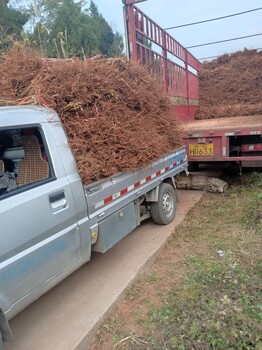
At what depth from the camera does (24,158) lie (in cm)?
281

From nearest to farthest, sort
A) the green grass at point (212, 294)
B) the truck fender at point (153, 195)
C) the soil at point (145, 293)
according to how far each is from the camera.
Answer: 1. the green grass at point (212, 294)
2. the soil at point (145, 293)
3. the truck fender at point (153, 195)

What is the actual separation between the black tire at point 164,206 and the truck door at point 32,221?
1938mm

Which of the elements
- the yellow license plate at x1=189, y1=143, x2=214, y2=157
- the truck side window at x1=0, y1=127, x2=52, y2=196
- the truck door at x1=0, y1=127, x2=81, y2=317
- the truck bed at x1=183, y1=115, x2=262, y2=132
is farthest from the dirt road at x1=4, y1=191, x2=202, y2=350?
the truck bed at x1=183, y1=115, x2=262, y2=132

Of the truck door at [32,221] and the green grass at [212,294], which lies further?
the green grass at [212,294]

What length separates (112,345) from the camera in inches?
99.9

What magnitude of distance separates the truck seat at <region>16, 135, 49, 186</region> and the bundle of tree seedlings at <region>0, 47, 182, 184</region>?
13.1 inches

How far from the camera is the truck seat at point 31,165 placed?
2.69 meters

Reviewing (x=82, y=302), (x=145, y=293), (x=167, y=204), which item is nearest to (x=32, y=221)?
(x=82, y=302)

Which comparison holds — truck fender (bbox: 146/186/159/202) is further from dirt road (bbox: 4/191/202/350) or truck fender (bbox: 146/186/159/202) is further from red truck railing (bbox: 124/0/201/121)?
red truck railing (bbox: 124/0/201/121)

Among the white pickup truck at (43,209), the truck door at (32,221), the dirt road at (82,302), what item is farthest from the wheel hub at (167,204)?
the truck door at (32,221)

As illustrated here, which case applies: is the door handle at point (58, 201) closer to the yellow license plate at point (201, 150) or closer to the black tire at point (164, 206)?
the black tire at point (164, 206)

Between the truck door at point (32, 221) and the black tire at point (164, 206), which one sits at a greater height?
the truck door at point (32, 221)

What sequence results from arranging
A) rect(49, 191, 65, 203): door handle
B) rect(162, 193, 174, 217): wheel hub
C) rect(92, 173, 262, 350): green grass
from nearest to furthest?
rect(92, 173, 262, 350): green grass → rect(49, 191, 65, 203): door handle → rect(162, 193, 174, 217): wheel hub

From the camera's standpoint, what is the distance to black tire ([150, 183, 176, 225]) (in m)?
4.57
